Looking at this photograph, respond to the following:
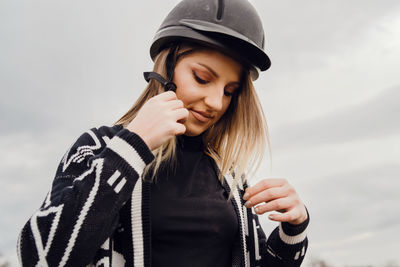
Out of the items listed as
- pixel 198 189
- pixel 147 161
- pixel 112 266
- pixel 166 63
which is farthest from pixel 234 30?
pixel 112 266

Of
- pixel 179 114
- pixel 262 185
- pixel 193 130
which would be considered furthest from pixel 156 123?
pixel 262 185

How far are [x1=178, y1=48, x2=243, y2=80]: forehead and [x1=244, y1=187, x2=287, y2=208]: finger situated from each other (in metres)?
0.92

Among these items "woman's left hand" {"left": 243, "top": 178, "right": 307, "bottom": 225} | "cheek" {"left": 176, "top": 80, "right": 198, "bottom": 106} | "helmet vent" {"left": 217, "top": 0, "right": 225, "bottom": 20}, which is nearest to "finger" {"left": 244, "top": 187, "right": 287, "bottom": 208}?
"woman's left hand" {"left": 243, "top": 178, "right": 307, "bottom": 225}

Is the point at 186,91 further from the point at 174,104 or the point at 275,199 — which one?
the point at 275,199

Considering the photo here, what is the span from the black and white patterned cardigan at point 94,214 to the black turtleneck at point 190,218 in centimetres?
17

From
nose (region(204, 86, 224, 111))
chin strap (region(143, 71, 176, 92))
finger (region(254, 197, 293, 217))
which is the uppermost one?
chin strap (region(143, 71, 176, 92))

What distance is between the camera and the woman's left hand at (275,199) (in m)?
2.77

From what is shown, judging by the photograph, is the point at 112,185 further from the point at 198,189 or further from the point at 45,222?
the point at 198,189

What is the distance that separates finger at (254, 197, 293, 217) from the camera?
108 inches

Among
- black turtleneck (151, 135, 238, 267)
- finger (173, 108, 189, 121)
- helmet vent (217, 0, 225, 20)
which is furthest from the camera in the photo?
helmet vent (217, 0, 225, 20)

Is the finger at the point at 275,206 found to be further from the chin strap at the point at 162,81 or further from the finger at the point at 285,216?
the chin strap at the point at 162,81

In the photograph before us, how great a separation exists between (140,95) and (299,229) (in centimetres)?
160

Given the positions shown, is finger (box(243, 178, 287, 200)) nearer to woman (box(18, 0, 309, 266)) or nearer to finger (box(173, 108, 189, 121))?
woman (box(18, 0, 309, 266))

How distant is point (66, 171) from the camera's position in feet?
7.95
